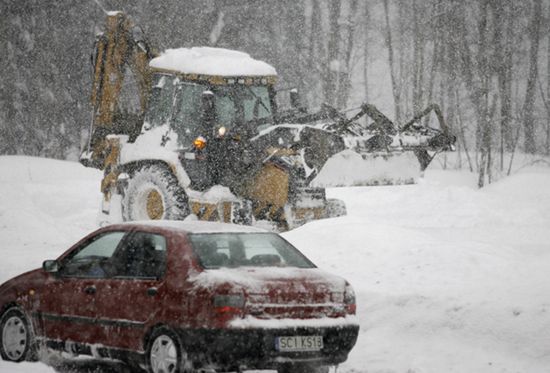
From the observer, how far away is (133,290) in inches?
295

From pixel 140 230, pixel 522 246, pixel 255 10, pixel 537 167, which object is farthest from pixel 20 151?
pixel 140 230

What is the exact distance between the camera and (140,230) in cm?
793

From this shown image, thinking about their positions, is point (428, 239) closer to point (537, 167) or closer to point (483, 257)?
point (483, 257)

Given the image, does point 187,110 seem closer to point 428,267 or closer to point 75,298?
point 428,267

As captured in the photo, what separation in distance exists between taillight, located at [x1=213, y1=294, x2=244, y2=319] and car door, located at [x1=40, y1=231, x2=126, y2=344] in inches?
56.5

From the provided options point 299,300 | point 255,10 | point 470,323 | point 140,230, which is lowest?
point 470,323

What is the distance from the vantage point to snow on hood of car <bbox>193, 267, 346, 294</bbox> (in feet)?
22.8

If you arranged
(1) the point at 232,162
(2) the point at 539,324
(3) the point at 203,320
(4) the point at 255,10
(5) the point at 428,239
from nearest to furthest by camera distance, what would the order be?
(3) the point at 203,320, (2) the point at 539,324, (5) the point at 428,239, (1) the point at 232,162, (4) the point at 255,10

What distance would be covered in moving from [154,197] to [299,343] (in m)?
8.61

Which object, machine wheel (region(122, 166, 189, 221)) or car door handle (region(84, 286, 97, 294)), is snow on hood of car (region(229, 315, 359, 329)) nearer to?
car door handle (region(84, 286, 97, 294))

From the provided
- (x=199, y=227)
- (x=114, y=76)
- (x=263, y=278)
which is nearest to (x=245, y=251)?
(x=199, y=227)

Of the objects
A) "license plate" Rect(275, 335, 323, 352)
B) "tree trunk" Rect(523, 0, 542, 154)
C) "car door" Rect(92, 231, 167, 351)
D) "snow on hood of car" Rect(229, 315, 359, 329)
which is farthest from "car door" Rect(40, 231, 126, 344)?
"tree trunk" Rect(523, 0, 542, 154)

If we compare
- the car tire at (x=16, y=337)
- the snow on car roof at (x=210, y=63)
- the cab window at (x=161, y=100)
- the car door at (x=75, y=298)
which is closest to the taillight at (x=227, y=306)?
the car door at (x=75, y=298)

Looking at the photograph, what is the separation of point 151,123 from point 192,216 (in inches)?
78.3
